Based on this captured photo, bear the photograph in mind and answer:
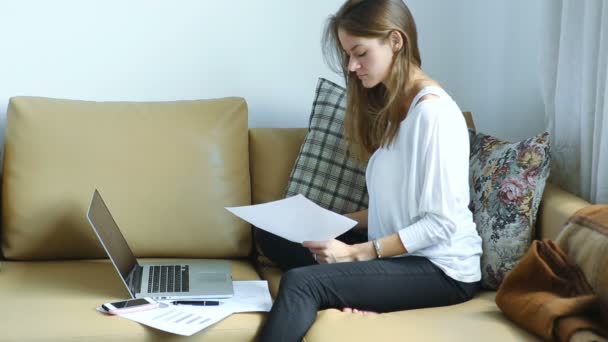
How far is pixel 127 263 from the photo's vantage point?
214cm

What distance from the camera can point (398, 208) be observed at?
198cm

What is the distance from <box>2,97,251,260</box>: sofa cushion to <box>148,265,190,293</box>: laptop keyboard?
0.16m

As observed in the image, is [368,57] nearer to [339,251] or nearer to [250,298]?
[339,251]

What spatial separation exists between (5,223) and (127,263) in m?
0.46

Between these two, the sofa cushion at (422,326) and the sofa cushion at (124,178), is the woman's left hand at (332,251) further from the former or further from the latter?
the sofa cushion at (124,178)

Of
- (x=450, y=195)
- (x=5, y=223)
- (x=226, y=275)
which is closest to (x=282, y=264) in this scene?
(x=226, y=275)

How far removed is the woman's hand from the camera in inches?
77.5

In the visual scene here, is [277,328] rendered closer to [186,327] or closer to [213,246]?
[186,327]

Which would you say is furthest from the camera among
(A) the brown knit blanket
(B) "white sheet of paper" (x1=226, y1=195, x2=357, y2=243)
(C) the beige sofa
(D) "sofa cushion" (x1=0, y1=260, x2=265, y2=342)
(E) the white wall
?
(E) the white wall

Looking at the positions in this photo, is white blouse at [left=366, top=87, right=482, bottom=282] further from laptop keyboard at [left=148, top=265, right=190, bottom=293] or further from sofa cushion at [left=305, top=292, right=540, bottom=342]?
laptop keyboard at [left=148, top=265, right=190, bottom=293]

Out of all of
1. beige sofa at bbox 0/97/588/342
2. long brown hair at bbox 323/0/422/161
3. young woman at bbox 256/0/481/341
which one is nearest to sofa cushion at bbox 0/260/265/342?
beige sofa at bbox 0/97/588/342

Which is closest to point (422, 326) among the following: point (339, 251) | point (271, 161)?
point (339, 251)

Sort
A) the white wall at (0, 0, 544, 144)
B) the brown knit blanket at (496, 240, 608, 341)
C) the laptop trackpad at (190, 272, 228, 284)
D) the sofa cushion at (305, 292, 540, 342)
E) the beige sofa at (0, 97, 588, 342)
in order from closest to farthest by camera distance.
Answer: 1. the brown knit blanket at (496, 240, 608, 341)
2. the sofa cushion at (305, 292, 540, 342)
3. the laptop trackpad at (190, 272, 228, 284)
4. the beige sofa at (0, 97, 588, 342)
5. the white wall at (0, 0, 544, 144)

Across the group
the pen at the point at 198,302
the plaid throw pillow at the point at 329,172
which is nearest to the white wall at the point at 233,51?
the plaid throw pillow at the point at 329,172
